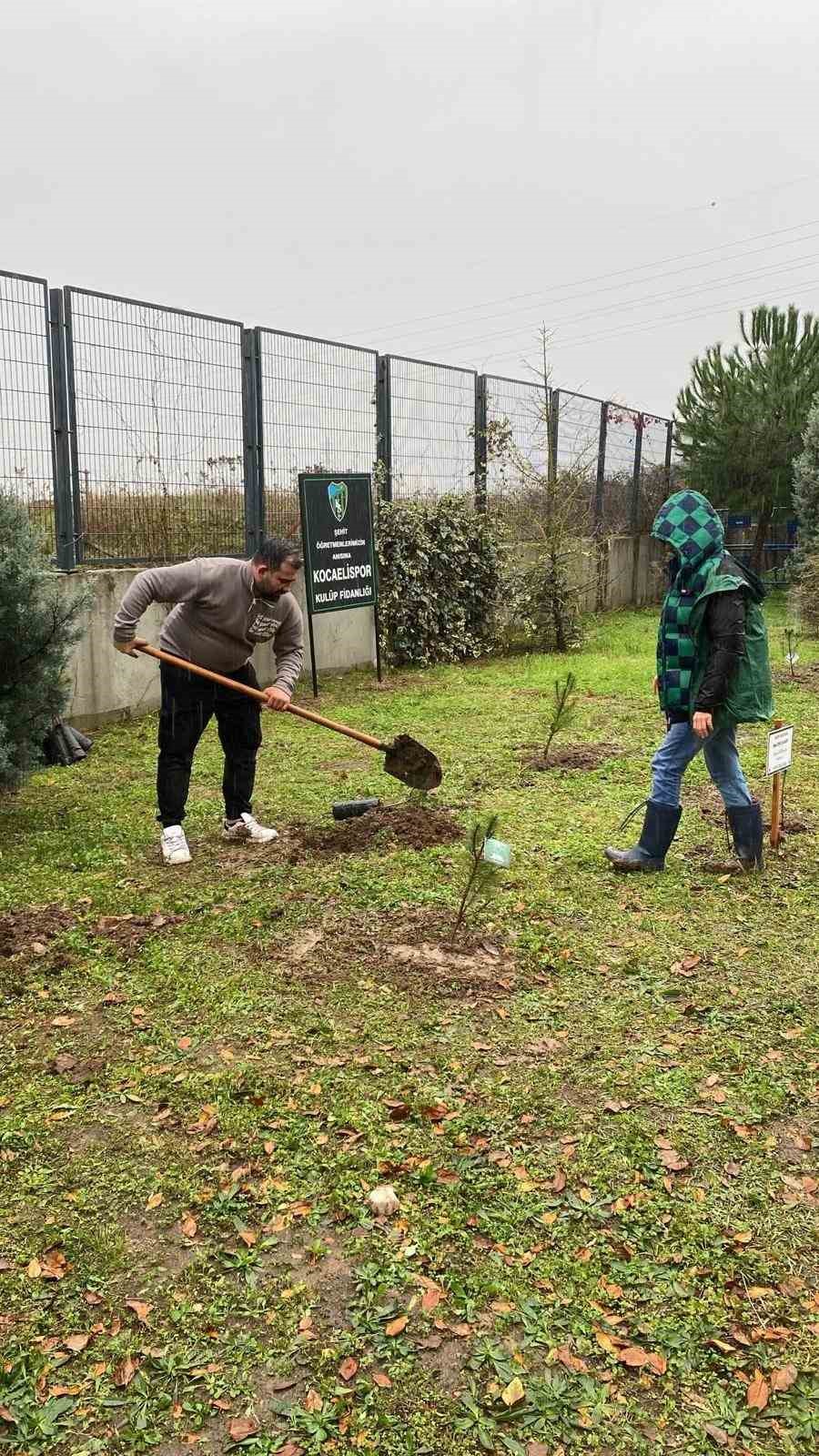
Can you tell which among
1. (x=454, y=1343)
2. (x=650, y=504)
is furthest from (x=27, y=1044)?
(x=650, y=504)

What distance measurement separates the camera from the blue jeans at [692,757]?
5.07m

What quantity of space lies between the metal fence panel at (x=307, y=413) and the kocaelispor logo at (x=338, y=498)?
19.9 inches

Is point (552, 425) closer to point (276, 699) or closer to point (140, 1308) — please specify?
point (276, 699)

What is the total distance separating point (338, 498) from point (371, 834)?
5.42 metres

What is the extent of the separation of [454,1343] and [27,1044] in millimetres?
1977

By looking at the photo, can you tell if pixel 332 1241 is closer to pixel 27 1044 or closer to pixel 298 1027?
pixel 298 1027

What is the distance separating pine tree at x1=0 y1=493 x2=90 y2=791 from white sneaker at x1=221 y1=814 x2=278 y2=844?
3.85 feet

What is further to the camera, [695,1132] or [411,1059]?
[411,1059]

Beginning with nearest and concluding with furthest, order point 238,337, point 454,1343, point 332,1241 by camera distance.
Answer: point 454,1343
point 332,1241
point 238,337

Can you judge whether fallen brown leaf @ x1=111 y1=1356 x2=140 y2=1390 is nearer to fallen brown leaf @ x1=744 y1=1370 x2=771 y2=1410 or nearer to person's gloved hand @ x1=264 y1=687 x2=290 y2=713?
fallen brown leaf @ x1=744 y1=1370 x2=771 y2=1410

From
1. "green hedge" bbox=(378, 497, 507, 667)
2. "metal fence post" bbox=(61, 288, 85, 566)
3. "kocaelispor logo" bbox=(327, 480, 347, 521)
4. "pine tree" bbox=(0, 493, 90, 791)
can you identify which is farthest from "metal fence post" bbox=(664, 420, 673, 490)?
"pine tree" bbox=(0, 493, 90, 791)

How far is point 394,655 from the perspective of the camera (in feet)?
Result: 40.8

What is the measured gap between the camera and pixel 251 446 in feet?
34.3

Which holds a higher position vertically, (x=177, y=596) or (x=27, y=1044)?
(x=177, y=596)
